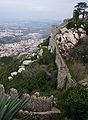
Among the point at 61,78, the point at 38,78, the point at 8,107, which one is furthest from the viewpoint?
the point at 38,78

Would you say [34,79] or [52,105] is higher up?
[52,105]

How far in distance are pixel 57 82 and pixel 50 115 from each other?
6.30 meters

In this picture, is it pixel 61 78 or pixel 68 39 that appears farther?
pixel 68 39

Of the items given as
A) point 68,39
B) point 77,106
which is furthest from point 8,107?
point 68,39

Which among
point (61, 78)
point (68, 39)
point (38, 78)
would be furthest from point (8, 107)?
point (68, 39)

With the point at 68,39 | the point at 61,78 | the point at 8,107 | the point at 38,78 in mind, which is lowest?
the point at 38,78

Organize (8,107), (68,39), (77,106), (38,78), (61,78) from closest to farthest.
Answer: (8,107) < (77,106) < (61,78) < (38,78) < (68,39)

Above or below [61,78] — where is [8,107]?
above

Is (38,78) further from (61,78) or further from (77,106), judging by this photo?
(77,106)

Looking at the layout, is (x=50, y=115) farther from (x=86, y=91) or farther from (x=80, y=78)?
(x=80, y=78)

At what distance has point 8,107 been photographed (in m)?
7.55

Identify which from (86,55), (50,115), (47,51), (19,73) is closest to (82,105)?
(50,115)

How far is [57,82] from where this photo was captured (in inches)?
655

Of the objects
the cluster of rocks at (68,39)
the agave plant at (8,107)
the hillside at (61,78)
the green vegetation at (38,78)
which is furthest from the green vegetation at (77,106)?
the cluster of rocks at (68,39)
